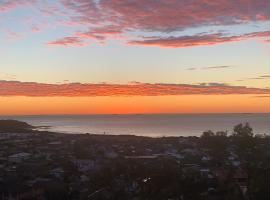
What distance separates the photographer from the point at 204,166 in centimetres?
2817

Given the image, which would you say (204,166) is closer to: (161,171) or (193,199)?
(161,171)

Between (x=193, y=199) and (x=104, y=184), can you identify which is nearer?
(x=193, y=199)

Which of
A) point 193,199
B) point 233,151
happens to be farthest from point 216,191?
point 233,151

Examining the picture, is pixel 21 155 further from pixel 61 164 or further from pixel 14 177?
pixel 14 177

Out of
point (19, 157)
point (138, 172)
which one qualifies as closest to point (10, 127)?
point (19, 157)

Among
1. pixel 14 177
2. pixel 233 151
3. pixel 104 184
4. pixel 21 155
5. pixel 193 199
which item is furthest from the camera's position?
pixel 233 151

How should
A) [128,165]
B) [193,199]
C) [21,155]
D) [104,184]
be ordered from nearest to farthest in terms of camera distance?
[193,199], [104,184], [128,165], [21,155]

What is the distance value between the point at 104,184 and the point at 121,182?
92cm

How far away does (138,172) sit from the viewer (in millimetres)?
23891

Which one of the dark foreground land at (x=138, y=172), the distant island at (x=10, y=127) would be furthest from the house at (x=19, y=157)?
the distant island at (x=10, y=127)

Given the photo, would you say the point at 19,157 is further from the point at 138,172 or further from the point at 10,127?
the point at 10,127

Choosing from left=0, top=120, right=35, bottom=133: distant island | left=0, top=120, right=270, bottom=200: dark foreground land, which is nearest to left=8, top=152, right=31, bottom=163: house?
left=0, top=120, right=270, bottom=200: dark foreground land

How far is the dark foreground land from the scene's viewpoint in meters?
18.7

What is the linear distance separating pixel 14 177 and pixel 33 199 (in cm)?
566
